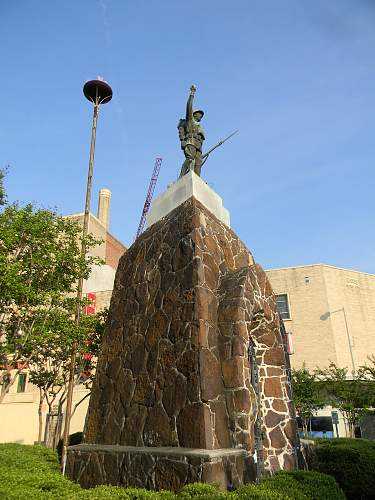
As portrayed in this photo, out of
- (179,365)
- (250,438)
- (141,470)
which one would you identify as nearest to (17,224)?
(179,365)

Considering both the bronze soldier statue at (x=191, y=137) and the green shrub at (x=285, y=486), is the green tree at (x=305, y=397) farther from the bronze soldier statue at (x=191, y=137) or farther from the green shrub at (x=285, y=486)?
the green shrub at (x=285, y=486)

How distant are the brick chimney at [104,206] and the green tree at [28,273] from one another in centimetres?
2963

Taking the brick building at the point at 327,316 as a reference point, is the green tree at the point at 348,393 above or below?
below

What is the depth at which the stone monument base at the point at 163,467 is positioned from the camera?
20.8ft

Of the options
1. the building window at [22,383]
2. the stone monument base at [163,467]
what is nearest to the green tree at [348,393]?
the building window at [22,383]

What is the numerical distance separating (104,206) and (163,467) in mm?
40064

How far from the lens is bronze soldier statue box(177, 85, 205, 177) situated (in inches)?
479

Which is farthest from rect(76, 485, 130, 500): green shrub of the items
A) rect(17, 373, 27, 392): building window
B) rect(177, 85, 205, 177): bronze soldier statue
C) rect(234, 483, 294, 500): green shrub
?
rect(17, 373, 27, 392): building window

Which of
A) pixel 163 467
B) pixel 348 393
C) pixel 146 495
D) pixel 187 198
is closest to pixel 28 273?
pixel 187 198

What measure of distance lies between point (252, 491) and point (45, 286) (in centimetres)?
1162

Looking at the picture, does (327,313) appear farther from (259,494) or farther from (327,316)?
(259,494)

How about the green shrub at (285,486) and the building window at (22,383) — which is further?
the building window at (22,383)

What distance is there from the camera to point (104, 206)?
148 ft

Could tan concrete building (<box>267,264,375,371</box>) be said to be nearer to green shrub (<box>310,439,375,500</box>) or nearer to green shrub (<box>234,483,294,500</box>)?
green shrub (<box>310,439,375,500</box>)
